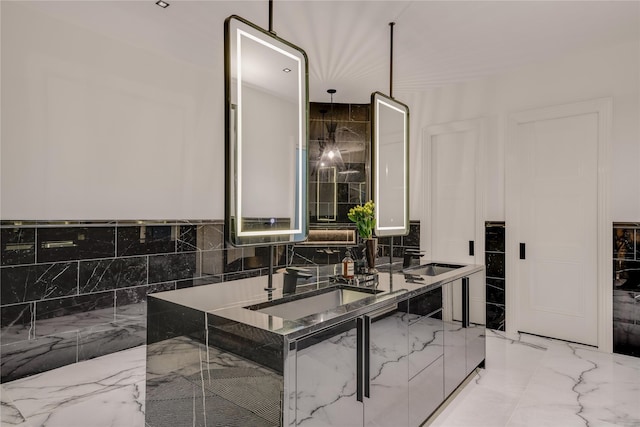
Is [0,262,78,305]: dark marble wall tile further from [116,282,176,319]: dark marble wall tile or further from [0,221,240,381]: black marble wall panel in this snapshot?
[116,282,176,319]: dark marble wall tile

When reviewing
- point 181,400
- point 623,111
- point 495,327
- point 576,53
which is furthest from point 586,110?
point 181,400

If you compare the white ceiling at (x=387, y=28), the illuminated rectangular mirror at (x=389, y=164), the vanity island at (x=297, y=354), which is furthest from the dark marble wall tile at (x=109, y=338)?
the white ceiling at (x=387, y=28)

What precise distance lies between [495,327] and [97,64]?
14.1ft

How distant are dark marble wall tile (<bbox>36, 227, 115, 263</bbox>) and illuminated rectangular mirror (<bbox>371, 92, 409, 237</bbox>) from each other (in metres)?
2.14

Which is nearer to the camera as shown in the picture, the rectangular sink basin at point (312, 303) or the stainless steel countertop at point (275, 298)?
the stainless steel countertop at point (275, 298)

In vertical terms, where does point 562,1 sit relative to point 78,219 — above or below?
above

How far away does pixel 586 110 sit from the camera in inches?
130

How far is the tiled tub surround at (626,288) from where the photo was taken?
10.0ft

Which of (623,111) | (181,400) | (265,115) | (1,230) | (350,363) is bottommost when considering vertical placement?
(181,400)

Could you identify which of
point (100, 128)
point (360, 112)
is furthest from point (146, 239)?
point (360, 112)

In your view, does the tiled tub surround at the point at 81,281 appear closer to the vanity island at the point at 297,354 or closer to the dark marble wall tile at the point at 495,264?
the vanity island at the point at 297,354

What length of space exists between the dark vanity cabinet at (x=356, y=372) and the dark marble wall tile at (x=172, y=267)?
237cm

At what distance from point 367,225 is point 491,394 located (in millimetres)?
1383

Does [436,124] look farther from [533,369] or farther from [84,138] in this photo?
[84,138]
